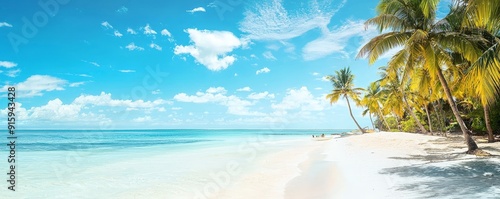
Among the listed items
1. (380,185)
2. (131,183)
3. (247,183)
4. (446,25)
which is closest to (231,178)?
(247,183)

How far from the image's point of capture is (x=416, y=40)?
10867 mm

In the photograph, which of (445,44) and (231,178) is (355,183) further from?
(445,44)

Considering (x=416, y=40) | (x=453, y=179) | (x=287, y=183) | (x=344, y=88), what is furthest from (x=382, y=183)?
(x=344, y=88)

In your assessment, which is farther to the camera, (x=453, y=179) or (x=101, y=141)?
(x=101, y=141)

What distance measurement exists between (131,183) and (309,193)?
5892 millimetres

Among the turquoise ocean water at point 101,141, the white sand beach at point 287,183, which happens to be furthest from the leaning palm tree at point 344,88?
the white sand beach at point 287,183

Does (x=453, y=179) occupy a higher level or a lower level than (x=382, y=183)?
higher

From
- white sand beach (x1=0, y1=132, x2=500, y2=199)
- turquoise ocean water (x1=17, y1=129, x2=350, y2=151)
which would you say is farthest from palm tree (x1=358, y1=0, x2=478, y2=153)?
turquoise ocean water (x1=17, y1=129, x2=350, y2=151)

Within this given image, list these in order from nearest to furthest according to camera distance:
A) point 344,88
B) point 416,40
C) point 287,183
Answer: point 287,183 → point 416,40 → point 344,88

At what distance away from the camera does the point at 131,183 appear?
955 centimetres

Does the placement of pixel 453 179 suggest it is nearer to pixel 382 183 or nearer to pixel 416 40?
pixel 382 183

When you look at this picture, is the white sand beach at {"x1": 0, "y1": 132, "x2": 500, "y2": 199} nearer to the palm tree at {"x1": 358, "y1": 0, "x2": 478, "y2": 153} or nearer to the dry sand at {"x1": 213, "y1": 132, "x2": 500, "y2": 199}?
the dry sand at {"x1": 213, "y1": 132, "x2": 500, "y2": 199}

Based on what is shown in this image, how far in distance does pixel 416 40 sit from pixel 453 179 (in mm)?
6022

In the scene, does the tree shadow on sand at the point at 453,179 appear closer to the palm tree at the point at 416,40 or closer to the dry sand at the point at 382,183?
the dry sand at the point at 382,183
